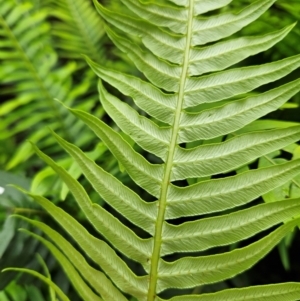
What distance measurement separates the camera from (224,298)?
A: 1.61 ft

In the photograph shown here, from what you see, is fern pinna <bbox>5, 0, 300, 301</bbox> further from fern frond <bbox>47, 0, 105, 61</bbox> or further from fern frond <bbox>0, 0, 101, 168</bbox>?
fern frond <bbox>47, 0, 105, 61</bbox>

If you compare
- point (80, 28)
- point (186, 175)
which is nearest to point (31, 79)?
point (80, 28)

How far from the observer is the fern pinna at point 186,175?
489 mm

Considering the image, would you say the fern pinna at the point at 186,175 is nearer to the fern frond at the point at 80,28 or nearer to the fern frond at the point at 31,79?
the fern frond at the point at 31,79

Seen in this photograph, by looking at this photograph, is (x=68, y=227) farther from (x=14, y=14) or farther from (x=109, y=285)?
(x=14, y=14)

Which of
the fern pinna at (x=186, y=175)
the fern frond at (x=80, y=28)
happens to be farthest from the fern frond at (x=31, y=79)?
the fern pinna at (x=186, y=175)

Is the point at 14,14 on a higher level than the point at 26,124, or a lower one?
higher

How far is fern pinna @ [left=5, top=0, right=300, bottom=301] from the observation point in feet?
1.60

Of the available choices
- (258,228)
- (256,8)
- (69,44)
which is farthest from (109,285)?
(69,44)

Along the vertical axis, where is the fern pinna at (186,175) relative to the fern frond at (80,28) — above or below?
below

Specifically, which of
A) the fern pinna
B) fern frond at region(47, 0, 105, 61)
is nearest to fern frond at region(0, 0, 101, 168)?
fern frond at region(47, 0, 105, 61)

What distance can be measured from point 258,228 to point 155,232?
121 mm

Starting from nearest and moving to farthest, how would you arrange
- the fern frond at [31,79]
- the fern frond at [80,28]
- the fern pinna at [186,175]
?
the fern pinna at [186,175]
the fern frond at [31,79]
the fern frond at [80,28]

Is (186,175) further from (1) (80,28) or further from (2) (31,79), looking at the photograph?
(1) (80,28)
